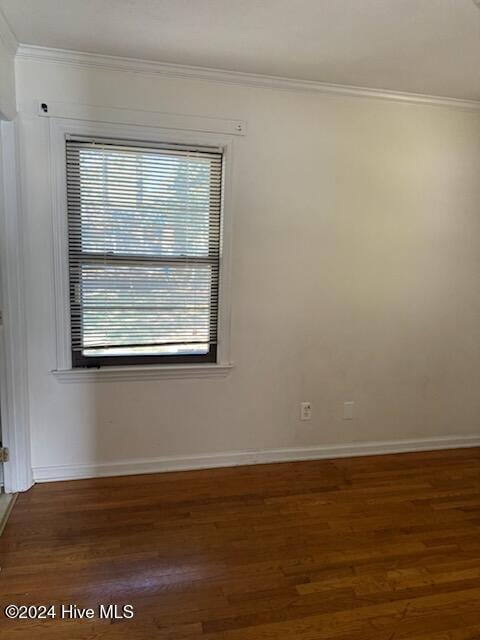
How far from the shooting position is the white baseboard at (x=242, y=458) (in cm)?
266

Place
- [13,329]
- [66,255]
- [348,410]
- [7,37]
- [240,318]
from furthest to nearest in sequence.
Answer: [348,410] → [240,318] → [66,255] → [13,329] → [7,37]

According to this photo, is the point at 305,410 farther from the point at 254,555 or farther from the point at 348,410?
the point at 254,555

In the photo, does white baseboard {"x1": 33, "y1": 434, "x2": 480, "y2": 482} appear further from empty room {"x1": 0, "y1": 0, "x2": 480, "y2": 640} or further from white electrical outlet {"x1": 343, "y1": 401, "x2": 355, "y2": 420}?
white electrical outlet {"x1": 343, "y1": 401, "x2": 355, "y2": 420}

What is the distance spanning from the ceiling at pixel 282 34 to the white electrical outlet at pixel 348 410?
213 centimetres

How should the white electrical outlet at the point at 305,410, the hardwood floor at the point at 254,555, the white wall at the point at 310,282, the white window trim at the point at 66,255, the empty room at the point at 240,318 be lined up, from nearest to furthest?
the hardwood floor at the point at 254,555 → the empty room at the point at 240,318 → the white window trim at the point at 66,255 → the white wall at the point at 310,282 → the white electrical outlet at the point at 305,410

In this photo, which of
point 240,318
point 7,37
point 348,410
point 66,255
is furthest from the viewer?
point 348,410

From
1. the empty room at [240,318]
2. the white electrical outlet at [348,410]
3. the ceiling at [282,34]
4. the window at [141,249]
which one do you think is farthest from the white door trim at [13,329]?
the white electrical outlet at [348,410]

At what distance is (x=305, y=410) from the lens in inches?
117

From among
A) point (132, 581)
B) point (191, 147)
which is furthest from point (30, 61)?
point (132, 581)

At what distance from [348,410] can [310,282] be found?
975 millimetres

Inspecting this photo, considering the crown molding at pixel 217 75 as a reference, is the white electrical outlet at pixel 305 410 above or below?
below

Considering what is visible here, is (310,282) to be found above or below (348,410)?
above

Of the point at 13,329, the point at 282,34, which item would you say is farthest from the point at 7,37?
the point at 13,329

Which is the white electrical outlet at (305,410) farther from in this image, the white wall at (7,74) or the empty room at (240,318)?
the white wall at (7,74)
